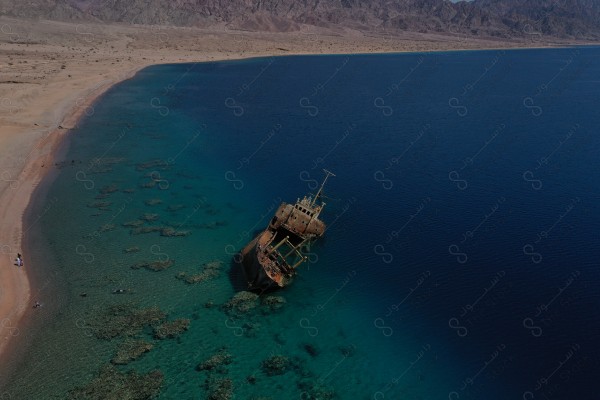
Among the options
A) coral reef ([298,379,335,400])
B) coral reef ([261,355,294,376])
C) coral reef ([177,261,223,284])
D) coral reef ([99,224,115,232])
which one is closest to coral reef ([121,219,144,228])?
coral reef ([99,224,115,232])

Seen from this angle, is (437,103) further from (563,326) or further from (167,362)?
(167,362)

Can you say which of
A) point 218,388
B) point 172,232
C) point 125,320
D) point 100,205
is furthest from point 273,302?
point 100,205

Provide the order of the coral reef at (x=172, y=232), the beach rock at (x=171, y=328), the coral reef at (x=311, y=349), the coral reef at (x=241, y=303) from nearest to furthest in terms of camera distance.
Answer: the coral reef at (x=311, y=349) < the beach rock at (x=171, y=328) < the coral reef at (x=241, y=303) < the coral reef at (x=172, y=232)

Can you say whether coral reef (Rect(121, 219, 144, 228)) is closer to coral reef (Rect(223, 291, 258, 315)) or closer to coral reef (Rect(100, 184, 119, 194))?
coral reef (Rect(100, 184, 119, 194))

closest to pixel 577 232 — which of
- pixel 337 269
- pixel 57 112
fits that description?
pixel 337 269

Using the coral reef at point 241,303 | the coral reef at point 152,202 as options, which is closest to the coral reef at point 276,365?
the coral reef at point 241,303

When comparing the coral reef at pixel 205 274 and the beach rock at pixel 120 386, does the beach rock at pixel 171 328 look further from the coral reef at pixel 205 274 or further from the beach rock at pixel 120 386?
the coral reef at pixel 205 274

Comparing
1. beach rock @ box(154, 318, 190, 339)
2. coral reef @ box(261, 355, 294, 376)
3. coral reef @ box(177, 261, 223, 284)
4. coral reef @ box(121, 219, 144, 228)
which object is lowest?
coral reef @ box(121, 219, 144, 228)
